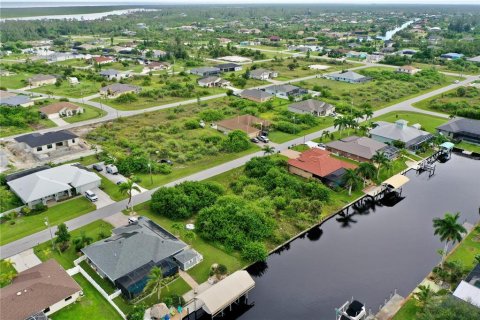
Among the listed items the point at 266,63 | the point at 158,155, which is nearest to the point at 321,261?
the point at 158,155

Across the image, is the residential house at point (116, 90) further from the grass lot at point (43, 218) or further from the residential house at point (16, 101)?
the grass lot at point (43, 218)

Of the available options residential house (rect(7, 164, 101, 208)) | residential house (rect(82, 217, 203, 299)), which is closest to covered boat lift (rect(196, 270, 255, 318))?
residential house (rect(82, 217, 203, 299))

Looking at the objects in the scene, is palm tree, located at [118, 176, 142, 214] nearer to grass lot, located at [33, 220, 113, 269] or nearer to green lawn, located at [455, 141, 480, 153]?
grass lot, located at [33, 220, 113, 269]

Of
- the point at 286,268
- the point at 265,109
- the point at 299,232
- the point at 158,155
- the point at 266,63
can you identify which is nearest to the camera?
the point at 286,268

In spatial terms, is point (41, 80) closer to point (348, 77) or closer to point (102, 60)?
point (102, 60)

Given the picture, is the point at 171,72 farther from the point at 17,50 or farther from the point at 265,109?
the point at 17,50

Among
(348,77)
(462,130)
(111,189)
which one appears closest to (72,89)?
(111,189)

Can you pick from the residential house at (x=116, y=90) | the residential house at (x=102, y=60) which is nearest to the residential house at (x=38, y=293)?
the residential house at (x=116, y=90)
